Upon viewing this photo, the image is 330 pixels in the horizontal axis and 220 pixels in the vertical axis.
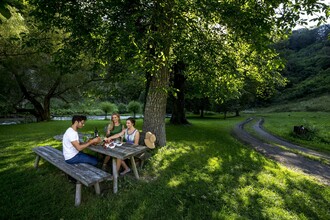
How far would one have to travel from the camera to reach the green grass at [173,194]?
448 centimetres

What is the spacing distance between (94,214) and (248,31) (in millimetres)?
6319

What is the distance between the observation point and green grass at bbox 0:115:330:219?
4.48 metres

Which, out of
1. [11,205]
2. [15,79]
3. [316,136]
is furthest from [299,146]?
[15,79]

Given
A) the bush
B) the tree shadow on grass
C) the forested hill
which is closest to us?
the tree shadow on grass

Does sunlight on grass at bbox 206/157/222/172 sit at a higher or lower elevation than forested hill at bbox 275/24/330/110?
lower

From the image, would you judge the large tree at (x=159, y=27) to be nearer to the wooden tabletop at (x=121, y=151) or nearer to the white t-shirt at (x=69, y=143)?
the wooden tabletop at (x=121, y=151)

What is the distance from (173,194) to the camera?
17.7ft

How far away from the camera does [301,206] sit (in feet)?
17.3

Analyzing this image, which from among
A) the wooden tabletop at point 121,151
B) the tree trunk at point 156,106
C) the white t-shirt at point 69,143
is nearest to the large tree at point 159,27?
the tree trunk at point 156,106

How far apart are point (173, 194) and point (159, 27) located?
5.63 m

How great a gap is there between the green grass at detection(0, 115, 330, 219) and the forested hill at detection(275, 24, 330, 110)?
115 feet

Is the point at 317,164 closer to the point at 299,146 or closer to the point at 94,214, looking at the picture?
the point at 299,146

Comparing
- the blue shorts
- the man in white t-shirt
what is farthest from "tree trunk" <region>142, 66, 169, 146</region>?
the man in white t-shirt

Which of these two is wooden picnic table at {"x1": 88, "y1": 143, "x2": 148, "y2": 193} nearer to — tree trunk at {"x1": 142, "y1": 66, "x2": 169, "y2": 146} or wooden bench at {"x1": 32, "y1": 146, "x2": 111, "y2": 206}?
wooden bench at {"x1": 32, "y1": 146, "x2": 111, "y2": 206}
